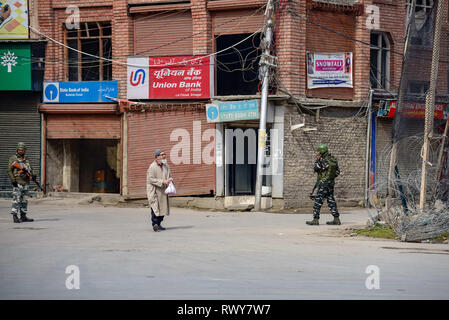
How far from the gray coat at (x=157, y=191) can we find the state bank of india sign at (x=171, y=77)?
7204mm

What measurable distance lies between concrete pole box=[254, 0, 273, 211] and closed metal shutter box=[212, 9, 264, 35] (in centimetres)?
53

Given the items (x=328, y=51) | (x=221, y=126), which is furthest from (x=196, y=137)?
(x=328, y=51)

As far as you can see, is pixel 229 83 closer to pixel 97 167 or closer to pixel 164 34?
pixel 164 34

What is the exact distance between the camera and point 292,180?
66.8 ft

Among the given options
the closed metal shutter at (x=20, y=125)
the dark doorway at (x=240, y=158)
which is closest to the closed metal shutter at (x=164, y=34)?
the dark doorway at (x=240, y=158)

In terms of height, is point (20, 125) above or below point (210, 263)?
above

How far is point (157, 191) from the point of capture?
45.5 feet

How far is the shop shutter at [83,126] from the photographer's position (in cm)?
2233

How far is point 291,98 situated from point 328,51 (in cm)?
199

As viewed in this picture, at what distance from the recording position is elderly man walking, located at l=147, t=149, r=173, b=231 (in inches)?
542

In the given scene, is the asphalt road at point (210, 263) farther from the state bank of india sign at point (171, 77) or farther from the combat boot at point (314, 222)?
the state bank of india sign at point (171, 77)

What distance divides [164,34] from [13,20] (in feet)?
17.3

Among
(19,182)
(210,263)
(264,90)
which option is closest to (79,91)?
(264,90)

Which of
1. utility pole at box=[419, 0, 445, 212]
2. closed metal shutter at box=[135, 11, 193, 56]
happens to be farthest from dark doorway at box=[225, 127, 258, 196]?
utility pole at box=[419, 0, 445, 212]
